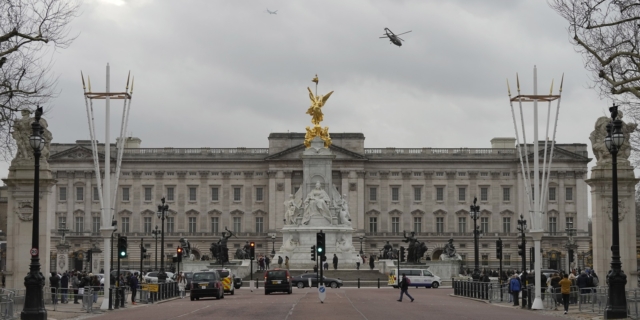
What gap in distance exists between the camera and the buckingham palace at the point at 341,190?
145875 mm

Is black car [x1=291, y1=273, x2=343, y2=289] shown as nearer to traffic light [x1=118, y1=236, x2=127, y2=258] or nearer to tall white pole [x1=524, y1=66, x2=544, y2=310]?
traffic light [x1=118, y1=236, x2=127, y2=258]

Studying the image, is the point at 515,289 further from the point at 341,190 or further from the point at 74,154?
the point at 74,154

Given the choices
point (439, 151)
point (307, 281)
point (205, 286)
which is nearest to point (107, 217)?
point (205, 286)

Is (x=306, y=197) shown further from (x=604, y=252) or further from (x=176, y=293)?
(x=604, y=252)

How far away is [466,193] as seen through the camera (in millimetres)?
148000

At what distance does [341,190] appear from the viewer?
147 meters

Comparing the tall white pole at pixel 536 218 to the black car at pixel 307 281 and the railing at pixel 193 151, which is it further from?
the railing at pixel 193 151

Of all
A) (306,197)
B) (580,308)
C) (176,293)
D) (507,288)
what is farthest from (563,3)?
(306,197)

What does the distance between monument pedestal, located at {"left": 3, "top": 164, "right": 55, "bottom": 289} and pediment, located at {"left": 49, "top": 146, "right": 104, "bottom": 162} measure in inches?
3863

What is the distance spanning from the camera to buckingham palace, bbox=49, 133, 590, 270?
145875 millimetres

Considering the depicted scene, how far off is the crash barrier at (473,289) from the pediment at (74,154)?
91.8m

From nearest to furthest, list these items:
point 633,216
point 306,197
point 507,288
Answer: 1. point 633,216
2. point 507,288
3. point 306,197

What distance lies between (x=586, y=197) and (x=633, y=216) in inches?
4009

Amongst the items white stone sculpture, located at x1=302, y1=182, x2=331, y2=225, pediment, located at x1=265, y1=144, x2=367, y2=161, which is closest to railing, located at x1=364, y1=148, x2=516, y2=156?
pediment, located at x1=265, y1=144, x2=367, y2=161
